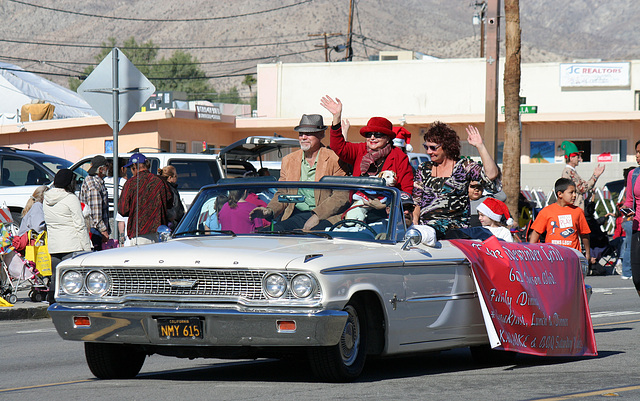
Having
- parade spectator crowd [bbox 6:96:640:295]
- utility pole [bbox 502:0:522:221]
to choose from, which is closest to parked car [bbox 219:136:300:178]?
parade spectator crowd [bbox 6:96:640:295]

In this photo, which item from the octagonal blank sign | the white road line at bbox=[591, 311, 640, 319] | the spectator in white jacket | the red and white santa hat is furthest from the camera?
the spectator in white jacket

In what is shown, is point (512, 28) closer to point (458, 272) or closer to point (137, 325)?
point (458, 272)

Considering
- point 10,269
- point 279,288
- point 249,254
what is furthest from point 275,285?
point 10,269

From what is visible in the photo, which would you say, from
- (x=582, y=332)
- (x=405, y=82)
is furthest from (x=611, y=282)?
(x=405, y=82)

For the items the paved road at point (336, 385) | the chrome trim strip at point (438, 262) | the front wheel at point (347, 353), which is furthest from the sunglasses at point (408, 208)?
the front wheel at point (347, 353)

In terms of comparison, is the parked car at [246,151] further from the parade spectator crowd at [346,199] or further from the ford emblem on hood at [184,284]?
the ford emblem on hood at [184,284]

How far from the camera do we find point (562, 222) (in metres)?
12.3

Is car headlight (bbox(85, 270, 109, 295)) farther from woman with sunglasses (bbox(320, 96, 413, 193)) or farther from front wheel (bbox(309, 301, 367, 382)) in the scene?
woman with sunglasses (bbox(320, 96, 413, 193))

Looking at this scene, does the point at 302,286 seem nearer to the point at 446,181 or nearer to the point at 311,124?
the point at 446,181

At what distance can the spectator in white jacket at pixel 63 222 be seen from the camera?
1370 cm

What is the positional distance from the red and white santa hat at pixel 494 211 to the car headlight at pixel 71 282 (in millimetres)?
4466

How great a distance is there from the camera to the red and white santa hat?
34.6 ft

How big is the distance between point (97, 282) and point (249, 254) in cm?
115

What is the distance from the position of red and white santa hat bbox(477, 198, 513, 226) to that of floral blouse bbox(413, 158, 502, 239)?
2.27ft
